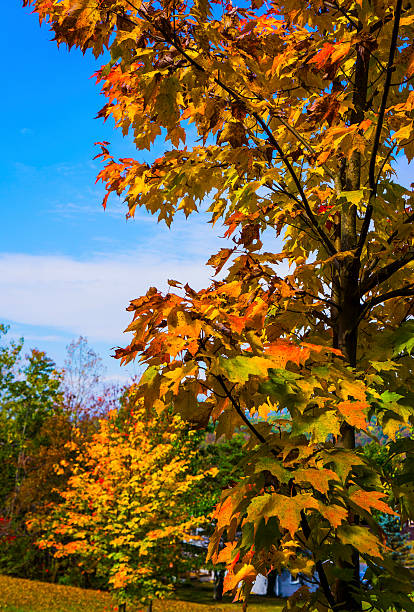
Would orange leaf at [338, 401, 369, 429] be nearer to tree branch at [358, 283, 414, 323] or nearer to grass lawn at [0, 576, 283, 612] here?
tree branch at [358, 283, 414, 323]

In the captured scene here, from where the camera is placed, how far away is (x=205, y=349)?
222cm

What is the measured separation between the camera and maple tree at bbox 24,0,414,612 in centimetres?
225

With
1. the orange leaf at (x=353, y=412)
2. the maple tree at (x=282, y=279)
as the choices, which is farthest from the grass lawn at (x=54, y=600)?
the orange leaf at (x=353, y=412)

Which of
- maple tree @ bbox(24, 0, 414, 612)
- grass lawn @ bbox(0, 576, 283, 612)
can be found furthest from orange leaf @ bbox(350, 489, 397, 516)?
grass lawn @ bbox(0, 576, 283, 612)

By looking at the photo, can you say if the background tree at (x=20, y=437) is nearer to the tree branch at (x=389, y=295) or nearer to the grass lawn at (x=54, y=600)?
the grass lawn at (x=54, y=600)

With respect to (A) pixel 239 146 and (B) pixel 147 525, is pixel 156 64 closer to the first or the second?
(A) pixel 239 146

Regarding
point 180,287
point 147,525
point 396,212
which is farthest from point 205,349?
point 147,525

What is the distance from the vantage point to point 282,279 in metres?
3.26

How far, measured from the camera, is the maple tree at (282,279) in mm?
2254

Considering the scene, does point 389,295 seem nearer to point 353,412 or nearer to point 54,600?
point 353,412

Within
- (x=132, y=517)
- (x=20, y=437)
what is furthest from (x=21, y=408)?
(x=132, y=517)

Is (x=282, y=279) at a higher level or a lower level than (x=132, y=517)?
higher

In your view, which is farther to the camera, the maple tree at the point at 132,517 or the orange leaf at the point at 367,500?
the maple tree at the point at 132,517

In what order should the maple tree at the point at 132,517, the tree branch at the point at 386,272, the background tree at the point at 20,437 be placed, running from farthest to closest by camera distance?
the background tree at the point at 20,437
the maple tree at the point at 132,517
the tree branch at the point at 386,272
